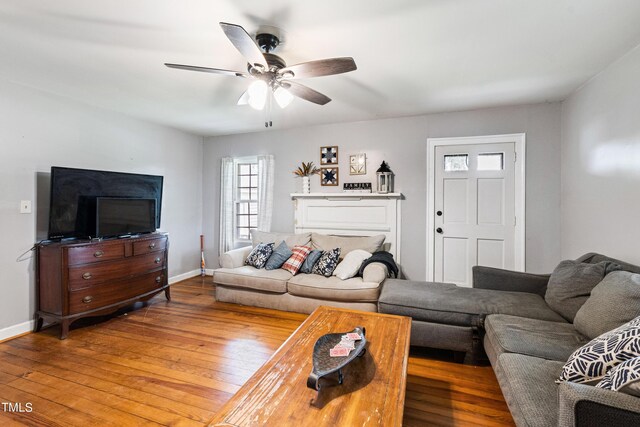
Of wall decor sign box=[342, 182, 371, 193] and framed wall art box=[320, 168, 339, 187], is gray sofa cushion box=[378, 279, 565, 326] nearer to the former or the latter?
wall decor sign box=[342, 182, 371, 193]

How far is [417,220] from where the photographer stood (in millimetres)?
3924

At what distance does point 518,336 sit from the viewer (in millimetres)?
1810

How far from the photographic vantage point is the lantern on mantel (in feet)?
13.0

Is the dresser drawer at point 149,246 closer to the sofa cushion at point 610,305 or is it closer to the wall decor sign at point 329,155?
the wall decor sign at point 329,155

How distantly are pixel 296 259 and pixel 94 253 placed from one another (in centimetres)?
214

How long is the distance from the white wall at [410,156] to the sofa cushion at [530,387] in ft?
7.74

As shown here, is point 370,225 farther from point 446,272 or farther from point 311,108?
point 311,108

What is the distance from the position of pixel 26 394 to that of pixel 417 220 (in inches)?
157

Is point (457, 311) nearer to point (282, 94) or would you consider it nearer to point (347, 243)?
point (347, 243)

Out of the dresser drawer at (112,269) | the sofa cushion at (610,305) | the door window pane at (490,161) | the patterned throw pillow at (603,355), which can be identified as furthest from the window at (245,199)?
the patterned throw pillow at (603,355)

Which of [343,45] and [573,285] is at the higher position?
[343,45]

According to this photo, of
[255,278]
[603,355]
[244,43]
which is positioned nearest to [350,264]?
[255,278]

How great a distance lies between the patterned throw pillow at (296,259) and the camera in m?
3.63

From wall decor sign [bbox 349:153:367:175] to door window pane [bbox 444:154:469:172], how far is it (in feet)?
3.52
